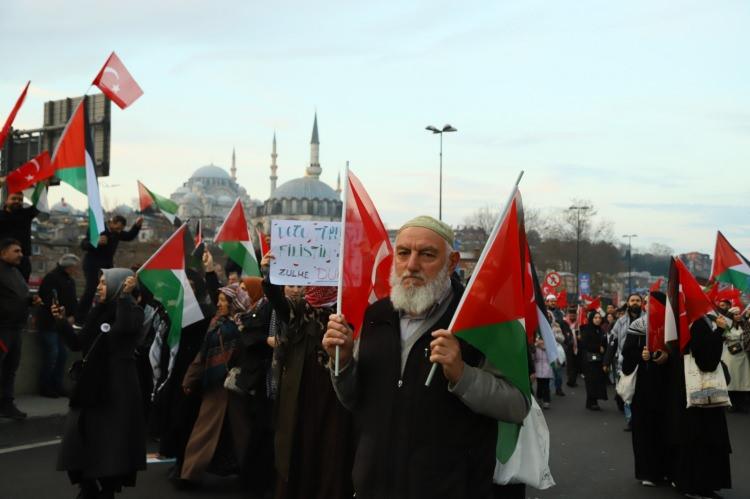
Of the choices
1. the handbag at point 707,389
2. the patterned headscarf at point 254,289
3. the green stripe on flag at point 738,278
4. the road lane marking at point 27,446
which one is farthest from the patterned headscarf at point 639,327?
the road lane marking at point 27,446

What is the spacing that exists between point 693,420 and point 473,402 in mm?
5008

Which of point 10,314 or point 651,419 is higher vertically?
point 10,314

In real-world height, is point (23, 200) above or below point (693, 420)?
above

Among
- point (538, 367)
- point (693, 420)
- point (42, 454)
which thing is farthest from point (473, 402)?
point (538, 367)

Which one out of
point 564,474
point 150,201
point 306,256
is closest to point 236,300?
point 306,256

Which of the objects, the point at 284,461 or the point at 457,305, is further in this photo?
the point at 284,461

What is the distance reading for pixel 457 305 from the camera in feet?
12.0

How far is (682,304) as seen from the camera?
24.9 feet

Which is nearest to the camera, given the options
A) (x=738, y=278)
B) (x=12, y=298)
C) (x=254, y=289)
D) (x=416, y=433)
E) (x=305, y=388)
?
(x=416, y=433)

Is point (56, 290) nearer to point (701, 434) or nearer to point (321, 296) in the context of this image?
point (321, 296)

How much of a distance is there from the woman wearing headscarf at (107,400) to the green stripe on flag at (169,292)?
61.6 inches

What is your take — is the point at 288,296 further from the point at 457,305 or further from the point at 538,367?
the point at 538,367

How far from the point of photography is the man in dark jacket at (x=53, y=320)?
412 inches

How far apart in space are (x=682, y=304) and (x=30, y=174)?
737 cm
